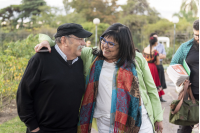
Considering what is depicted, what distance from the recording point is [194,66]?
305 centimetres

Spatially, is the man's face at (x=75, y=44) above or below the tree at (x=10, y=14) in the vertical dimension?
below

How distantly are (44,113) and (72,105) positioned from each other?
0.88ft

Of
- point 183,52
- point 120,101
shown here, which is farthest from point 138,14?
point 120,101

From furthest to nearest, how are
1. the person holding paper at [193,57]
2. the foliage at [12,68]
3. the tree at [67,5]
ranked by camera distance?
the tree at [67,5], the foliage at [12,68], the person holding paper at [193,57]

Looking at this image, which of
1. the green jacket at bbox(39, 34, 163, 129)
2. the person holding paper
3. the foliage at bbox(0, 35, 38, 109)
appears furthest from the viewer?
the foliage at bbox(0, 35, 38, 109)

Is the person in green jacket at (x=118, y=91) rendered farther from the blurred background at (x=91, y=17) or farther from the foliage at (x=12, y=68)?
the blurred background at (x=91, y=17)

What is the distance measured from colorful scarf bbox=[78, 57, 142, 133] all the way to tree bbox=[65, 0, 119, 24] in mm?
37691

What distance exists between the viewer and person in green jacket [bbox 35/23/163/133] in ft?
6.80

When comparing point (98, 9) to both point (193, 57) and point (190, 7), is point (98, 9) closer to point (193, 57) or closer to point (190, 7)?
point (190, 7)

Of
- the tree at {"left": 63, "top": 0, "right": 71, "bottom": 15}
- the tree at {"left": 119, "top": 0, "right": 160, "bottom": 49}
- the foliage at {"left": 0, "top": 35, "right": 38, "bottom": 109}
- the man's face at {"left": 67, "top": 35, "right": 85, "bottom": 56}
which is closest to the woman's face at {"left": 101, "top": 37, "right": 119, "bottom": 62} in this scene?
the man's face at {"left": 67, "top": 35, "right": 85, "bottom": 56}

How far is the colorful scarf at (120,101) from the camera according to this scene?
2.06 m

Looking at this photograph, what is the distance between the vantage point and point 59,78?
1929mm

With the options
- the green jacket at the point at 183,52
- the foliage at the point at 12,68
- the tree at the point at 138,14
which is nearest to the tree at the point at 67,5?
the tree at the point at 138,14

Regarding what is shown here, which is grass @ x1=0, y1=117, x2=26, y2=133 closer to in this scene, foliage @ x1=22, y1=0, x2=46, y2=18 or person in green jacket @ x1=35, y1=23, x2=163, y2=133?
person in green jacket @ x1=35, y1=23, x2=163, y2=133
